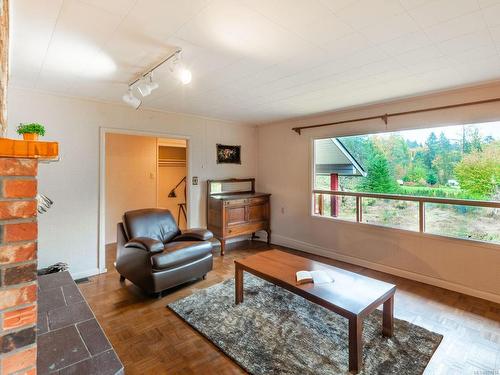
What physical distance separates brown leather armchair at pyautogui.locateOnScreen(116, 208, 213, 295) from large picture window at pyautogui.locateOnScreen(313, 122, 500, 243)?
2.18 metres

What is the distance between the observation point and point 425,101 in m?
3.17

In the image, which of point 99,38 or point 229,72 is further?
point 229,72

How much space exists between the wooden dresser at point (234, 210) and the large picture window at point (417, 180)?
980 mm

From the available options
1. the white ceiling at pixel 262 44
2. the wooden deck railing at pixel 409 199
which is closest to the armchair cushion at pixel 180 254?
the white ceiling at pixel 262 44

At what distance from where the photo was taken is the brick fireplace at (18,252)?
32.4 inches

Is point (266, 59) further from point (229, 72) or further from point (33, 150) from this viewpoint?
point (33, 150)

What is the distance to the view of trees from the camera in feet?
9.34

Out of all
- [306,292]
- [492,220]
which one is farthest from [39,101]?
[492,220]

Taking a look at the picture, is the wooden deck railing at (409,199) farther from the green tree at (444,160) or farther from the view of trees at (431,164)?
the green tree at (444,160)

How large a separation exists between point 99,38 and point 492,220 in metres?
4.05

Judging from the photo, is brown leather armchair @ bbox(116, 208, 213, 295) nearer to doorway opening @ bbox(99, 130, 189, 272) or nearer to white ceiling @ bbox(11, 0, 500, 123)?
doorway opening @ bbox(99, 130, 189, 272)

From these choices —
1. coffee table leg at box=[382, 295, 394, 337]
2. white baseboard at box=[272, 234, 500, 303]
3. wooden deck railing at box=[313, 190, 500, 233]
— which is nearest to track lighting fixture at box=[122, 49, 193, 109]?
coffee table leg at box=[382, 295, 394, 337]

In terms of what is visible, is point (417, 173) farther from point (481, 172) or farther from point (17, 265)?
point (17, 265)

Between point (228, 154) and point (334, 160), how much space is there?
190 centimetres
